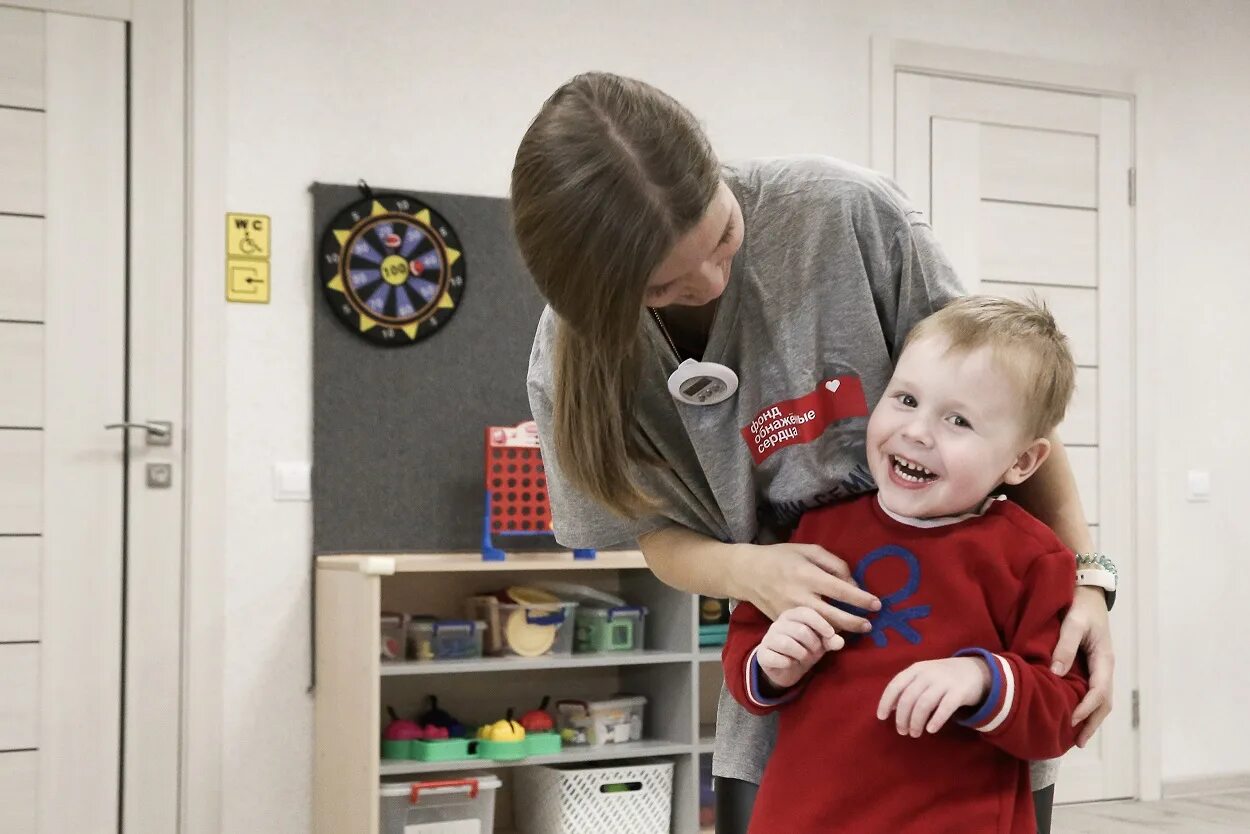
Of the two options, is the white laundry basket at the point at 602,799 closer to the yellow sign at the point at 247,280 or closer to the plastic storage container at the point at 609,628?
the plastic storage container at the point at 609,628

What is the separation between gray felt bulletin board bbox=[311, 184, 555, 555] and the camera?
341 cm

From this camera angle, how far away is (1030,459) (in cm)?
134

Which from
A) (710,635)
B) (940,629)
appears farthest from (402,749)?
(940,629)

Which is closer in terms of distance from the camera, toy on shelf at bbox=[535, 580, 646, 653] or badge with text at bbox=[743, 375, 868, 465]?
badge with text at bbox=[743, 375, 868, 465]

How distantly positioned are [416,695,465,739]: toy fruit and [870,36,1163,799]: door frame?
217 centimetres

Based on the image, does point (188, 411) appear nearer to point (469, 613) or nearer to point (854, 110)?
point (469, 613)

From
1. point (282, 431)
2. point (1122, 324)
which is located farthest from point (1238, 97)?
point (282, 431)

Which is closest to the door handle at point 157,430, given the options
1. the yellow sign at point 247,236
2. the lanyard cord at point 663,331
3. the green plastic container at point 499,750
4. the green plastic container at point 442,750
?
the yellow sign at point 247,236

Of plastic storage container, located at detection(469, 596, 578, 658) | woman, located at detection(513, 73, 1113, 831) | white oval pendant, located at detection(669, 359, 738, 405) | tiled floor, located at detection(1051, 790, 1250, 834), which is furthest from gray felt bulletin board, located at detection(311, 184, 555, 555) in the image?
white oval pendant, located at detection(669, 359, 738, 405)

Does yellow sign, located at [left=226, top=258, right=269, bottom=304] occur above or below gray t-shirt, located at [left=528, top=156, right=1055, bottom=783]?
above

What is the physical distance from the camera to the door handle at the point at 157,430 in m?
3.27

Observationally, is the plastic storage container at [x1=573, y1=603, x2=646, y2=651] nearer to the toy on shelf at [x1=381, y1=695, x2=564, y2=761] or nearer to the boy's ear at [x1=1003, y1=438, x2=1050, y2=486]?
the toy on shelf at [x1=381, y1=695, x2=564, y2=761]

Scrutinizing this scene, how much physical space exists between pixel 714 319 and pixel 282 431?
223 cm

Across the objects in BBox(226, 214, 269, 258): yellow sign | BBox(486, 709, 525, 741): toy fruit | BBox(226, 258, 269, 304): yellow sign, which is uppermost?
BBox(226, 214, 269, 258): yellow sign
